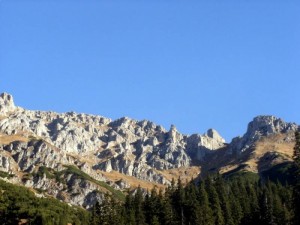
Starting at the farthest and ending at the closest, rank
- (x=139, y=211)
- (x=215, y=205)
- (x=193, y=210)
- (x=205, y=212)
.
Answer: (x=215, y=205)
(x=193, y=210)
(x=139, y=211)
(x=205, y=212)

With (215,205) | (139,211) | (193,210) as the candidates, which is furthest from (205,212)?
(139,211)

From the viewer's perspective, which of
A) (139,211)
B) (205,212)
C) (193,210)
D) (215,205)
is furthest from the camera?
(215,205)

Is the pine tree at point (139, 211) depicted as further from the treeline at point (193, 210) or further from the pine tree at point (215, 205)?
the pine tree at point (215, 205)

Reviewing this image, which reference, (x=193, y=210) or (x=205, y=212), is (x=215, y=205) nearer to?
(x=193, y=210)

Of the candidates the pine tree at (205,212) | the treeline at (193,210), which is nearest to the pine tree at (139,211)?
the treeline at (193,210)

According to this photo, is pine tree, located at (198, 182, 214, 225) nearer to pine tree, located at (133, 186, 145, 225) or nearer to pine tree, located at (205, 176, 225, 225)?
pine tree, located at (205, 176, 225, 225)

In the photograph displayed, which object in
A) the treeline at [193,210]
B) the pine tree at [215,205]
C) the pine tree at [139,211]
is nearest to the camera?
the treeline at [193,210]

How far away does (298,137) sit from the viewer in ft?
360

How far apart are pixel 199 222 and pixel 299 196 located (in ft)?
140

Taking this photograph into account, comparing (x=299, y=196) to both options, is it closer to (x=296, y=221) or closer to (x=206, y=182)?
(x=296, y=221)

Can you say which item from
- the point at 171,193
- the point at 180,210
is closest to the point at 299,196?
the point at 180,210

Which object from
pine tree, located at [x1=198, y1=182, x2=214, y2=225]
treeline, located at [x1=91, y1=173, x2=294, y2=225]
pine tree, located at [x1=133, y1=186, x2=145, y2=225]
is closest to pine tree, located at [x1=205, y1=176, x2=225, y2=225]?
treeline, located at [x1=91, y1=173, x2=294, y2=225]

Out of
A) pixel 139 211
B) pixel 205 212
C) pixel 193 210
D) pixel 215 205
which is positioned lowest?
pixel 205 212

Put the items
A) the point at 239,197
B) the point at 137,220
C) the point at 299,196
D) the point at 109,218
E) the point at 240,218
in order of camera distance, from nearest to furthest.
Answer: the point at 299,196
the point at 109,218
the point at 137,220
the point at 240,218
the point at 239,197
